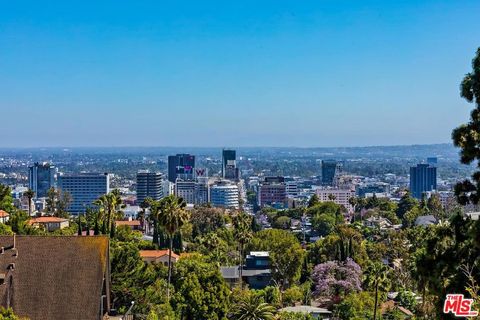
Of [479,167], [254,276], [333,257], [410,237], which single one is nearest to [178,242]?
[254,276]

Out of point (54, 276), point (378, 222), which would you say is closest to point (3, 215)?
point (54, 276)

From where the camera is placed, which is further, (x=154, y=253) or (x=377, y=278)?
(x=154, y=253)

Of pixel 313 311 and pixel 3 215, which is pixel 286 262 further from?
pixel 3 215

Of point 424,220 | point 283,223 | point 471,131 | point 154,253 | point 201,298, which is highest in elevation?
point 471,131

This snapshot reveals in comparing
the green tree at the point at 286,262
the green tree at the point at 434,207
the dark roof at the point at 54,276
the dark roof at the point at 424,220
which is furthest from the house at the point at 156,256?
the green tree at the point at 434,207

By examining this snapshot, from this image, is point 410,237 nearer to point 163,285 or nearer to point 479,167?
point 163,285

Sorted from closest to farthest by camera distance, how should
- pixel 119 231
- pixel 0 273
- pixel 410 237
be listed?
pixel 0 273, pixel 119 231, pixel 410 237

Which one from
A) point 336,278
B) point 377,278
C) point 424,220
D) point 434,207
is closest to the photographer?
point 377,278

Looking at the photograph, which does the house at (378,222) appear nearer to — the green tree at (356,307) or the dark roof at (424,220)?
the dark roof at (424,220)
